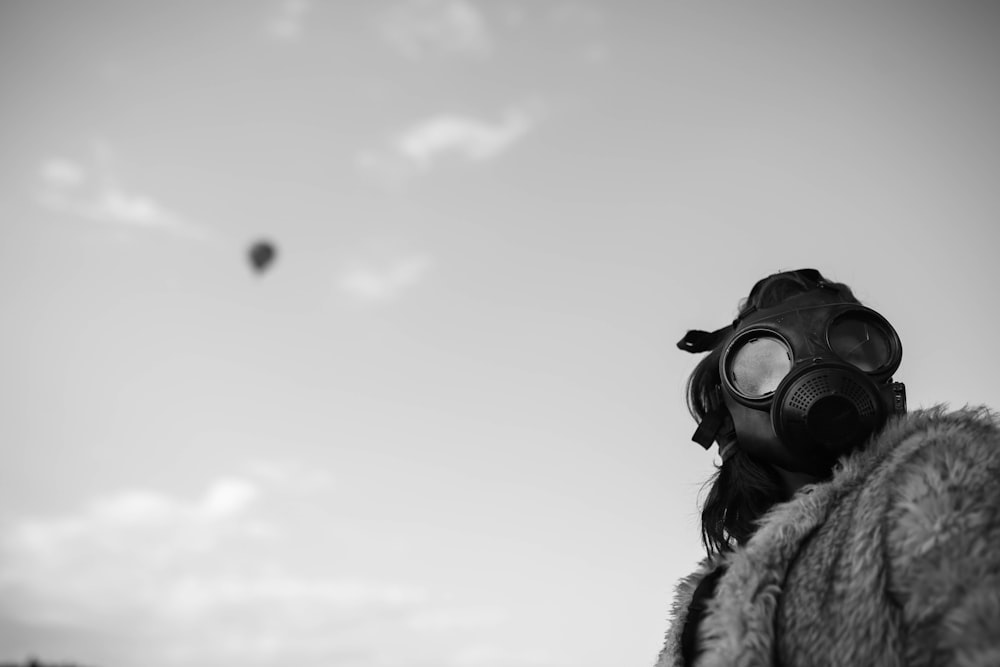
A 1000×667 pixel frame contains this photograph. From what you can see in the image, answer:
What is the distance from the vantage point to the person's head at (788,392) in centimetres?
245

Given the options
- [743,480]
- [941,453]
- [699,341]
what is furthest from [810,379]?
[699,341]

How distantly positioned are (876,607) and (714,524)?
1341mm

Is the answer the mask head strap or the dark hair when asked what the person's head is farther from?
the mask head strap

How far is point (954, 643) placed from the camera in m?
1.55

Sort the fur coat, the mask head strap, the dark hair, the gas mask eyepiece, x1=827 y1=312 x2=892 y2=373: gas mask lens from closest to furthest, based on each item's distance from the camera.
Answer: the fur coat → the gas mask eyepiece → x1=827 y1=312 x2=892 y2=373: gas mask lens → the dark hair → the mask head strap

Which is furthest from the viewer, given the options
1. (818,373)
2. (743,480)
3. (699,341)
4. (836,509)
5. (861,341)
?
(699,341)

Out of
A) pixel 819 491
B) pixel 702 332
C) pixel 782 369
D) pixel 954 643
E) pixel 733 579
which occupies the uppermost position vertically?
pixel 702 332

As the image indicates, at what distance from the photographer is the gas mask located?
2.43m

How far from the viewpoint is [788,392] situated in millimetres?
2535

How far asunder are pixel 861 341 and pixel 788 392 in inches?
16.6

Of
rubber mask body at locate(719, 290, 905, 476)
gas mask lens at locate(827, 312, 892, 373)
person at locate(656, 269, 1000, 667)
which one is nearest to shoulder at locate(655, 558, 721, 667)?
person at locate(656, 269, 1000, 667)

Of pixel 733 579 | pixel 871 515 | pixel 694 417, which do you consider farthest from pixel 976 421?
pixel 694 417

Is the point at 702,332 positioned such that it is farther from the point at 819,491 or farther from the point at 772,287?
the point at 819,491

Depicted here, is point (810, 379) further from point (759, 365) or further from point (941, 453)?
point (941, 453)
